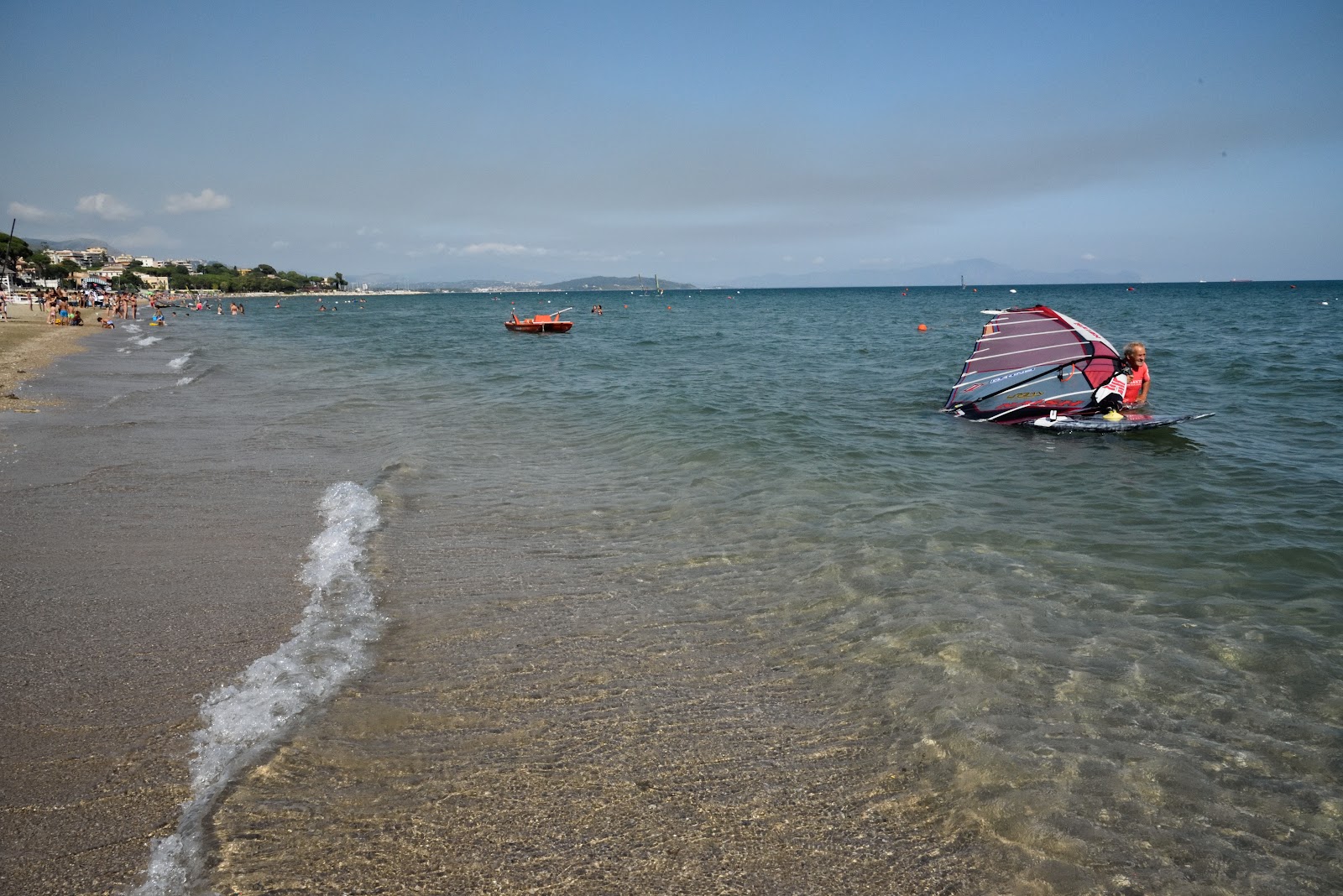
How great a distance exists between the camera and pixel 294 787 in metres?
3.98

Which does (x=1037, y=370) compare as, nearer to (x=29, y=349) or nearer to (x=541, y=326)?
(x=541, y=326)

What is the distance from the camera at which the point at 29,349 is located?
2989cm

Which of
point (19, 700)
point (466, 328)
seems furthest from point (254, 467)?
point (466, 328)

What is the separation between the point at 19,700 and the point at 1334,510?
43.3 feet

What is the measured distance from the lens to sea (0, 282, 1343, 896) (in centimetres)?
371

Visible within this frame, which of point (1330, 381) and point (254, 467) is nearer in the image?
point (254, 467)

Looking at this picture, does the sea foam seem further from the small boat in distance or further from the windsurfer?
the small boat in distance

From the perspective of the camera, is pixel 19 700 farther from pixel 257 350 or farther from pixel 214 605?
pixel 257 350

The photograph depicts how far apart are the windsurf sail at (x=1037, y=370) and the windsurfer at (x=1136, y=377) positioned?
0.26 m

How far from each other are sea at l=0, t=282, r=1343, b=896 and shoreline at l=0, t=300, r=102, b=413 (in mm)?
4549

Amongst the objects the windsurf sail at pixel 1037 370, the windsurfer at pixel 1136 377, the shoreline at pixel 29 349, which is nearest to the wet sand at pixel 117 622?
the shoreline at pixel 29 349

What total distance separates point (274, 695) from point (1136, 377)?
16.6 m

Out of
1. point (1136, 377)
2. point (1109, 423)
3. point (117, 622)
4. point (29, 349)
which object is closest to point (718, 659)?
point (117, 622)

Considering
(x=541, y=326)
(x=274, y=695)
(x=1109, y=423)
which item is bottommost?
(x=274, y=695)
